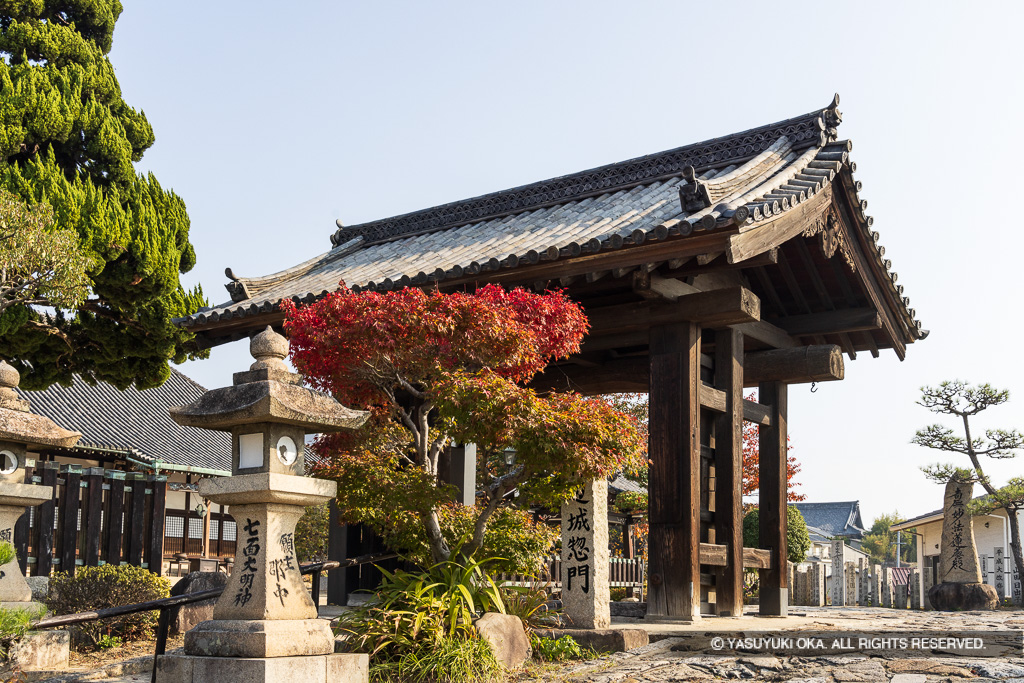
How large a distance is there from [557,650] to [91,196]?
8.08 meters

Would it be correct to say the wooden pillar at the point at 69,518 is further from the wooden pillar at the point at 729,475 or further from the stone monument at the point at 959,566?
the stone monument at the point at 959,566

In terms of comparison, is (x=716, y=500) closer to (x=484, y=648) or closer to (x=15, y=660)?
(x=484, y=648)

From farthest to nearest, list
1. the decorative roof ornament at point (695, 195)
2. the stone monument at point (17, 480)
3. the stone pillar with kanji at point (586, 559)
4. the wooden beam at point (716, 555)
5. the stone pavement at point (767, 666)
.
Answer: the wooden beam at point (716, 555)
the decorative roof ornament at point (695, 195)
the stone pillar with kanji at point (586, 559)
the stone monument at point (17, 480)
the stone pavement at point (767, 666)

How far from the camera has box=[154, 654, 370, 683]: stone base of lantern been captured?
552 centimetres

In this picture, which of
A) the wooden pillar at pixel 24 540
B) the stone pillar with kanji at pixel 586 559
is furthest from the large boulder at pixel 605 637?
the wooden pillar at pixel 24 540

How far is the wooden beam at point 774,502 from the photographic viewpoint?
37.9ft

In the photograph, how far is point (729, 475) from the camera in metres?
10.3

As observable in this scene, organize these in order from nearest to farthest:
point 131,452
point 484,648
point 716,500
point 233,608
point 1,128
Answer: point 233,608 < point 484,648 < point 716,500 < point 1,128 < point 131,452

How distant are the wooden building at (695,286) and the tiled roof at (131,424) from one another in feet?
30.6

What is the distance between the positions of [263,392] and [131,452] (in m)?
15.7

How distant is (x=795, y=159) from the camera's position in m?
11.2

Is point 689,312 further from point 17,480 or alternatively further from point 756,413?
point 17,480

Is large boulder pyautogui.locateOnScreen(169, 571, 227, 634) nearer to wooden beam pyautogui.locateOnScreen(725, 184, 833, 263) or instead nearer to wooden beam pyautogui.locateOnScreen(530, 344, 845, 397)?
wooden beam pyautogui.locateOnScreen(530, 344, 845, 397)

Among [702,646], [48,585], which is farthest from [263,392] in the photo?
[48,585]
